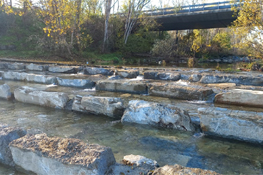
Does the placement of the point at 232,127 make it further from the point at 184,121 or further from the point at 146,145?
the point at 146,145


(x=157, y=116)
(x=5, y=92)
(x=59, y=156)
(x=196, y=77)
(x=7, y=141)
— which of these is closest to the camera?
(x=59, y=156)

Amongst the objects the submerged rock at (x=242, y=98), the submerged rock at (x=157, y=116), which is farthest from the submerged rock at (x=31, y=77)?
the submerged rock at (x=242, y=98)

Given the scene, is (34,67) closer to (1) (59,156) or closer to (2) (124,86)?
(2) (124,86)

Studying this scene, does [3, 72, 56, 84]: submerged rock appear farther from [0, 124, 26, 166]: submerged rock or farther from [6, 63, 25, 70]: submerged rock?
[0, 124, 26, 166]: submerged rock

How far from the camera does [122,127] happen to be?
11.5 ft

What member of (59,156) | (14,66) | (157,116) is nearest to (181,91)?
(157,116)

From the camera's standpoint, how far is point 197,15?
22.2 m

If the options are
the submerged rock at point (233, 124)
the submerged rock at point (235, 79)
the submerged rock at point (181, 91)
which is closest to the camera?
the submerged rock at point (233, 124)

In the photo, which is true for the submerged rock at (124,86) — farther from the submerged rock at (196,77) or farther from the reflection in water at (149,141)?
the submerged rock at (196,77)

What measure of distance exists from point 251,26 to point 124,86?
28.0 feet

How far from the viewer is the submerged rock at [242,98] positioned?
4.30 metres

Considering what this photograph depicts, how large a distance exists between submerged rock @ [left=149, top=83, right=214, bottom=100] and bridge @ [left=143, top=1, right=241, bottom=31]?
60.4 ft

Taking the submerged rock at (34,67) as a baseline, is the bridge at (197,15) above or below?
above

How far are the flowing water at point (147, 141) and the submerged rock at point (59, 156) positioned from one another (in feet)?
0.84
